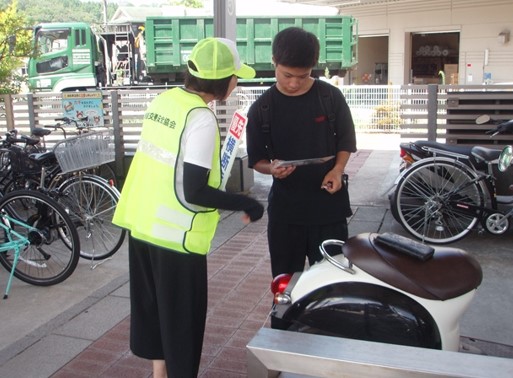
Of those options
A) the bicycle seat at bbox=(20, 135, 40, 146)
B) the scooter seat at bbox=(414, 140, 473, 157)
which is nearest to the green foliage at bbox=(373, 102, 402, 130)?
the scooter seat at bbox=(414, 140, 473, 157)

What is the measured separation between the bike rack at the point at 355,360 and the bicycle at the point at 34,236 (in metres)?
3.41

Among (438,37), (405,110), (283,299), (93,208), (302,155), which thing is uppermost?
(438,37)

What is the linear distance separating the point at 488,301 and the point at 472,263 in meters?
2.08

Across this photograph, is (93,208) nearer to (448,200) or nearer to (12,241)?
(12,241)

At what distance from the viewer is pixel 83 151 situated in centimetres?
496

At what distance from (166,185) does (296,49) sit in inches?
33.4

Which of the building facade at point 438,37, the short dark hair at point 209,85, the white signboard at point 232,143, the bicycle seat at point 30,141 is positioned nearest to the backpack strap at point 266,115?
the white signboard at point 232,143

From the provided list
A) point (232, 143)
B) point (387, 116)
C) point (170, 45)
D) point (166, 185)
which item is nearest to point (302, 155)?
point (232, 143)

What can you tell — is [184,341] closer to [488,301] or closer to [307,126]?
[307,126]

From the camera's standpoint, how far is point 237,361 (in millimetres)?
3227

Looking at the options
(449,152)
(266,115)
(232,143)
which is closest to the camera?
(232,143)

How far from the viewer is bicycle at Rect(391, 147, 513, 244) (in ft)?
16.5

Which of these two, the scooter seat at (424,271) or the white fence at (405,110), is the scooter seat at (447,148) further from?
the scooter seat at (424,271)

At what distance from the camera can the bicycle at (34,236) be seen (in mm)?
4375
